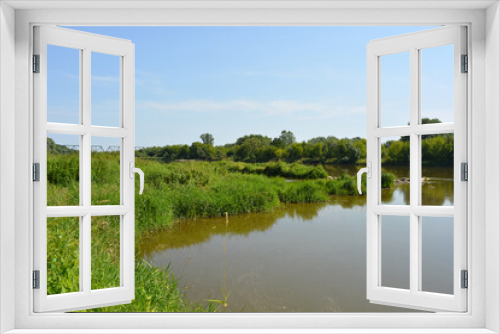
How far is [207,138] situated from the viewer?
25.3 ft

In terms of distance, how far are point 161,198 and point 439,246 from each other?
5635mm

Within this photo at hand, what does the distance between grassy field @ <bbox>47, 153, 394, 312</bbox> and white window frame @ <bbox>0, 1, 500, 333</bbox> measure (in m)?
1.06

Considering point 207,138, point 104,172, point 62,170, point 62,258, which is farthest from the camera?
point 207,138

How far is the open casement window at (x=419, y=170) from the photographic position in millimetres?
1604

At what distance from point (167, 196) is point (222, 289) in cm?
214

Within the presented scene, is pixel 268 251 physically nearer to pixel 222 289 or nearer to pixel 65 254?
pixel 222 289

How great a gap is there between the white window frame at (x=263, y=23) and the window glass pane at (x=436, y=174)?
1.12 feet

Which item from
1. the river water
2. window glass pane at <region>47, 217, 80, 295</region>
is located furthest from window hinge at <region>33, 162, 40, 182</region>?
the river water

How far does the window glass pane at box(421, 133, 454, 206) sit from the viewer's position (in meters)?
1.93

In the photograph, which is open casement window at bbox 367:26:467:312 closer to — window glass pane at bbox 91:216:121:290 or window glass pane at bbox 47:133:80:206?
window glass pane at bbox 91:216:121:290

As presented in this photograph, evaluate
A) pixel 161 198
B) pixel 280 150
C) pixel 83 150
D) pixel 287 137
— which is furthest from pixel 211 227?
pixel 83 150

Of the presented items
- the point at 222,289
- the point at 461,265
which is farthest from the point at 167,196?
the point at 461,265

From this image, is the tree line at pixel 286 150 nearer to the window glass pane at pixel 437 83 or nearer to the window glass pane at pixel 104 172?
the window glass pane at pixel 104 172

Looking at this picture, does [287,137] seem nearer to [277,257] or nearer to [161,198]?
[277,257]
